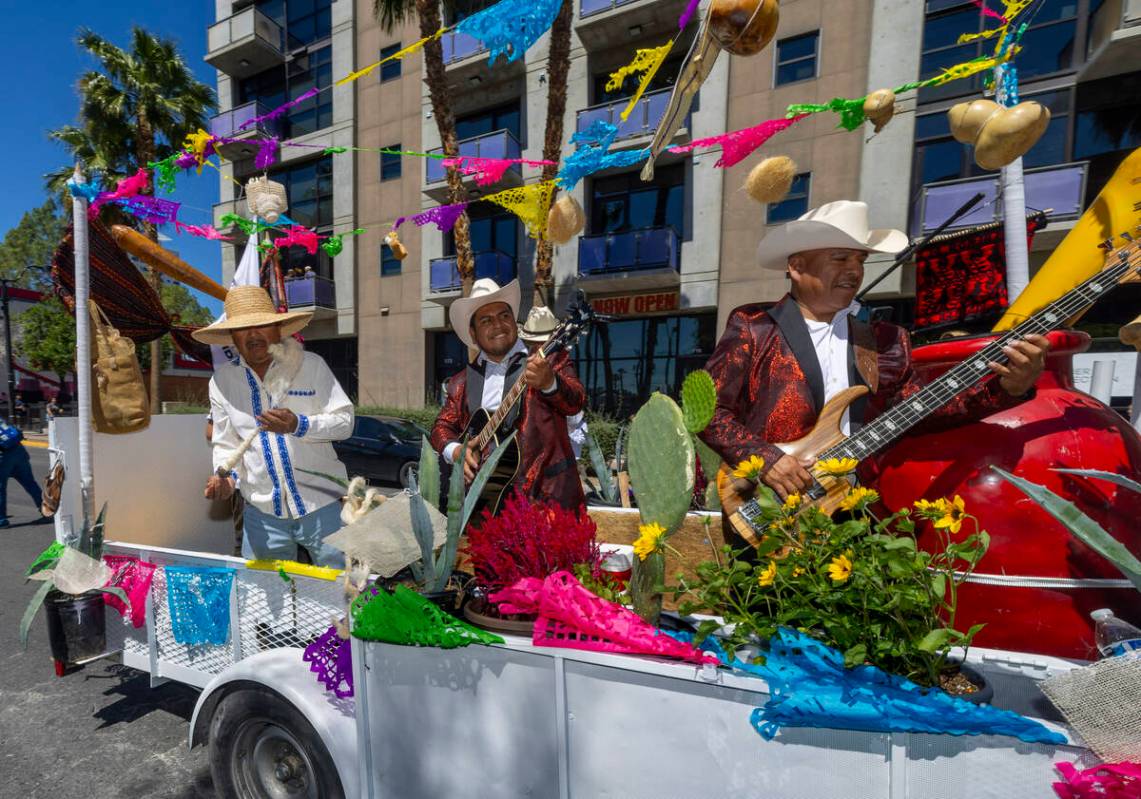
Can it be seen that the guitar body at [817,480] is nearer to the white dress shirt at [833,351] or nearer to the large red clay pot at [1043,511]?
the white dress shirt at [833,351]

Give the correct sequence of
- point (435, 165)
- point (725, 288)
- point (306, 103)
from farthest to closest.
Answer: point (306, 103) < point (435, 165) < point (725, 288)

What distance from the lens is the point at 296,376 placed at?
9.07ft

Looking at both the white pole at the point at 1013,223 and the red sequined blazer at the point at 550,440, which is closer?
the white pole at the point at 1013,223

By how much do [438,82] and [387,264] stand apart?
284 inches

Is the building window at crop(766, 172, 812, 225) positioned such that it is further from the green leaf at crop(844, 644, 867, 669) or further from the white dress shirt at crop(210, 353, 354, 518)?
the green leaf at crop(844, 644, 867, 669)

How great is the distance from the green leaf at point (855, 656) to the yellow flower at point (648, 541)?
0.44m

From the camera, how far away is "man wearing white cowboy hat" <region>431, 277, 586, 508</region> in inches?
95.9

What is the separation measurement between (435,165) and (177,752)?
13162mm

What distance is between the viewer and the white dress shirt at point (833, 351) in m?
1.87

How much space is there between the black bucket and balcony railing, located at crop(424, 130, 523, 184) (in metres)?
12.0

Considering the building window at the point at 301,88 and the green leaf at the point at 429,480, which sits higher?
the building window at the point at 301,88

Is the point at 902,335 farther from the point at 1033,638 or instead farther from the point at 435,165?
the point at 435,165

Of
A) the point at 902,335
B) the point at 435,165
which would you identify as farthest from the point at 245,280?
the point at 435,165

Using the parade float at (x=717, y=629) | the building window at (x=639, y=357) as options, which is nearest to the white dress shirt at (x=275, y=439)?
the parade float at (x=717, y=629)
